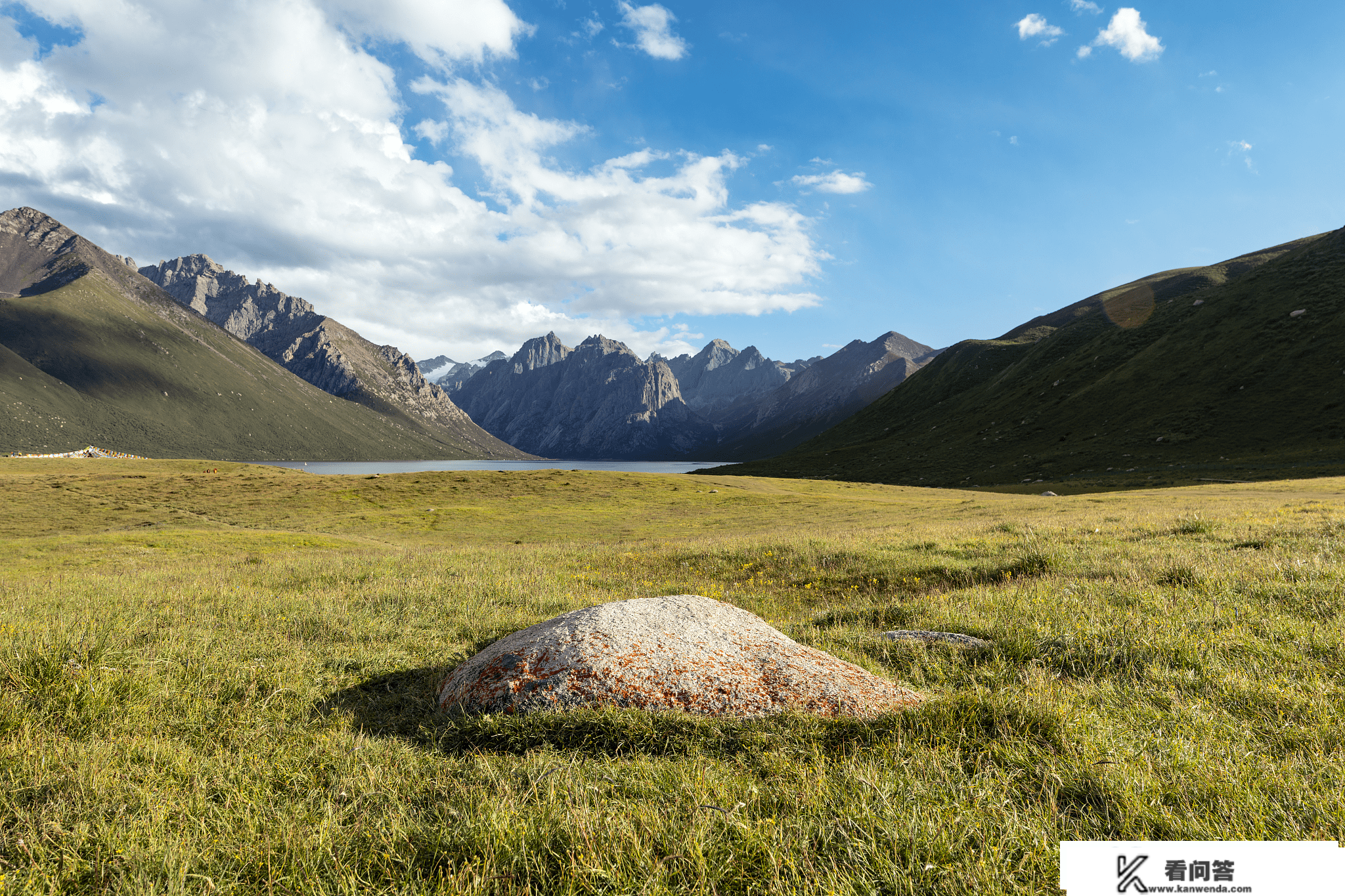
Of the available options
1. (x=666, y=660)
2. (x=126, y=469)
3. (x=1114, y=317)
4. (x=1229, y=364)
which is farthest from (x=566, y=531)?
(x=1114, y=317)

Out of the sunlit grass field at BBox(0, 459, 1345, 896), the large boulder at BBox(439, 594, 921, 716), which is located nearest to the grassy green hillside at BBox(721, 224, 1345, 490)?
the sunlit grass field at BBox(0, 459, 1345, 896)

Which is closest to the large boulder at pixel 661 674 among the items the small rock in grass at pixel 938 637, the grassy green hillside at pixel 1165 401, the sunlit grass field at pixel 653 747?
the sunlit grass field at pixel 653 747

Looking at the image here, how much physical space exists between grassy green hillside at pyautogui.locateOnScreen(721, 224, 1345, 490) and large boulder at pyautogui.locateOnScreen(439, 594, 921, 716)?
73846 millimetres

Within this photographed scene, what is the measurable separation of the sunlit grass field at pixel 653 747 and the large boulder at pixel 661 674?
333 millimetres

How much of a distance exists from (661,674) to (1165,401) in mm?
128746

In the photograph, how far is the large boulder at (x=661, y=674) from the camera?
5500 mm

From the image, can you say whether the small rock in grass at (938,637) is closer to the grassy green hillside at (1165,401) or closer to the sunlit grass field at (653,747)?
the sunlit grass field at (653,747)

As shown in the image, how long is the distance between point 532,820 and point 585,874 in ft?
1.91

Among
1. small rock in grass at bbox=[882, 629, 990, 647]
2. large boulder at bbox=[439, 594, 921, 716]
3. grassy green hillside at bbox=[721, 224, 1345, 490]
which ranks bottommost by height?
small rock in grass at bbox=[882, 629, 990, 647]

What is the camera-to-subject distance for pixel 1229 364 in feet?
325

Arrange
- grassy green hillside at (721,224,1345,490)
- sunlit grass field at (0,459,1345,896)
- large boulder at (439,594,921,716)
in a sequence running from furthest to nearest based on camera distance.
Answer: grassy green hillside at (721,224,1345,490) < large boulder at (439,594,921,716) < sunlit grass field at (0,459,1345,896)

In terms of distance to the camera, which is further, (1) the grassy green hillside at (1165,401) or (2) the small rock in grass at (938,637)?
(1) the grassy green hillside at (1165,401)

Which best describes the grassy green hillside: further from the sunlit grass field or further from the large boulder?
the large boulder

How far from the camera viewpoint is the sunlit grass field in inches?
132
